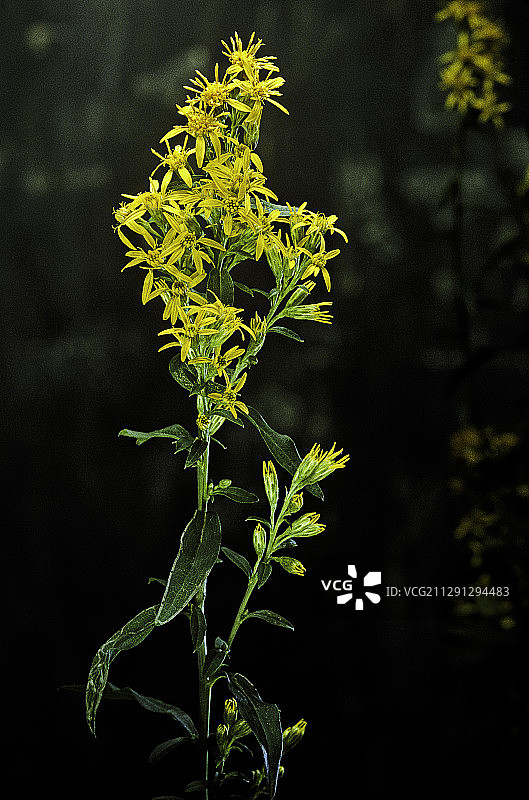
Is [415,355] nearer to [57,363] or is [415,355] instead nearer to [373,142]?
[373,142]

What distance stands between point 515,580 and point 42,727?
1.01 metres

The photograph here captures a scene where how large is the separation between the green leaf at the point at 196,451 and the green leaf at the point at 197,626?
233 millimetres

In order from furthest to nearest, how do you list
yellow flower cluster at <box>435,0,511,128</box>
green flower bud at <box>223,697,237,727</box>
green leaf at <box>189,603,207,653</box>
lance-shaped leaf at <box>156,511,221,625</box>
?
yellow flower cluster at <box>435,0,511,128</box> → green flower bud at <box>223,697,237,727</box> → green leaf at <box>189,603,207,653</box> → lance-shaped leaf at <box>156,511,221,625</box>

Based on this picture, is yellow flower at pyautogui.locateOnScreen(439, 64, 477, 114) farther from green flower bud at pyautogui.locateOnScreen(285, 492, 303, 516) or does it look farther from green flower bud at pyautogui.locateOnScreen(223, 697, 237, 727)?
green flower bud at pyautogui.locateOnScreen(223, 697, 237, 727)

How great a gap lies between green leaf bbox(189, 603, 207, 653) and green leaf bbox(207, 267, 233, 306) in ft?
1.59

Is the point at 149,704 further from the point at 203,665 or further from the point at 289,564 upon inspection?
the point at 289,564

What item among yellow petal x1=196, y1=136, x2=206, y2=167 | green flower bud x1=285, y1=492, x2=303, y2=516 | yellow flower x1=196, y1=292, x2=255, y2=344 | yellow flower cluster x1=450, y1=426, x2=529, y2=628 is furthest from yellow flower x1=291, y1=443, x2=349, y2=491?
yellow petal x1=196, y1=136, x2=206, y2=167

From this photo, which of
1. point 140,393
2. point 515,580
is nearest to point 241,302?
point 140,393

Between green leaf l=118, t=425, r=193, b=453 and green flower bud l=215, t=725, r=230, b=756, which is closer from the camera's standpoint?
green leaf l=118, t=425, r=193, b=453

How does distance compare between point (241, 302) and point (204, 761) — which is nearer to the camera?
point (204, 761)

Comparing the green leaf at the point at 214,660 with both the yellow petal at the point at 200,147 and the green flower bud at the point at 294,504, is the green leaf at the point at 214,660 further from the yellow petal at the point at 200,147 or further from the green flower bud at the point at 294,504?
the yellow petal at the point at 200,147

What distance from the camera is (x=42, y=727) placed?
4.89ft

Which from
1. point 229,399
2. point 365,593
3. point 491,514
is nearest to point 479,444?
point 491,514

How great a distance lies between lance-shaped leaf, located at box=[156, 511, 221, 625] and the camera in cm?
101
